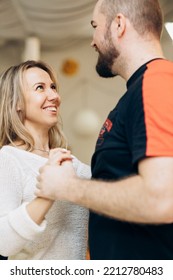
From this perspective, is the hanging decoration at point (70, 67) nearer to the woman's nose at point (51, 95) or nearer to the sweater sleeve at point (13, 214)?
the woman's nose at point (51, 95)

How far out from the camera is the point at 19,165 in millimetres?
1201

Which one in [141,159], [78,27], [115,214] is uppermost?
[78,27]

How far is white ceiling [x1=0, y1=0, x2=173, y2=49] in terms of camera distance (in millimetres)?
3555

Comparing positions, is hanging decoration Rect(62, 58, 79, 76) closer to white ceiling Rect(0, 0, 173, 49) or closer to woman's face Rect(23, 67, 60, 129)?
white ceiling Rect(0, 0, 173, 49)

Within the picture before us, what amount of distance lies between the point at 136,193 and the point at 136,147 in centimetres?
10

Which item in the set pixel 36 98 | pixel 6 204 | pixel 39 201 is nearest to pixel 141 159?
pixel 39 201

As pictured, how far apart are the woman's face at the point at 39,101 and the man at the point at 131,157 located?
26 centimetres

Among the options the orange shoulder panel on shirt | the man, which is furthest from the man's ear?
the orange shoulder panel on shirt

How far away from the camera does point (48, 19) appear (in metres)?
3.75

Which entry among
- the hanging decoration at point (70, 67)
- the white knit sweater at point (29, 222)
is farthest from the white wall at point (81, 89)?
the white knit sweater at point (29, 222)

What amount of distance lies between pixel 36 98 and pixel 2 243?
1.66 feet

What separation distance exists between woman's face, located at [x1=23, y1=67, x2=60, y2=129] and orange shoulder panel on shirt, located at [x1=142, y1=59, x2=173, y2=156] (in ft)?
1.71

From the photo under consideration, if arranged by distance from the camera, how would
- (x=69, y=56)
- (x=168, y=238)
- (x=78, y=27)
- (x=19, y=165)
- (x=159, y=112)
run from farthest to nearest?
(x=69, y=56) → (x=78, y=27) → (x=19, y=165) → (x=168, y=238) → (x=159, y=112)

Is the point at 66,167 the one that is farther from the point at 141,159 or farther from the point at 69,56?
the point at 69,56
